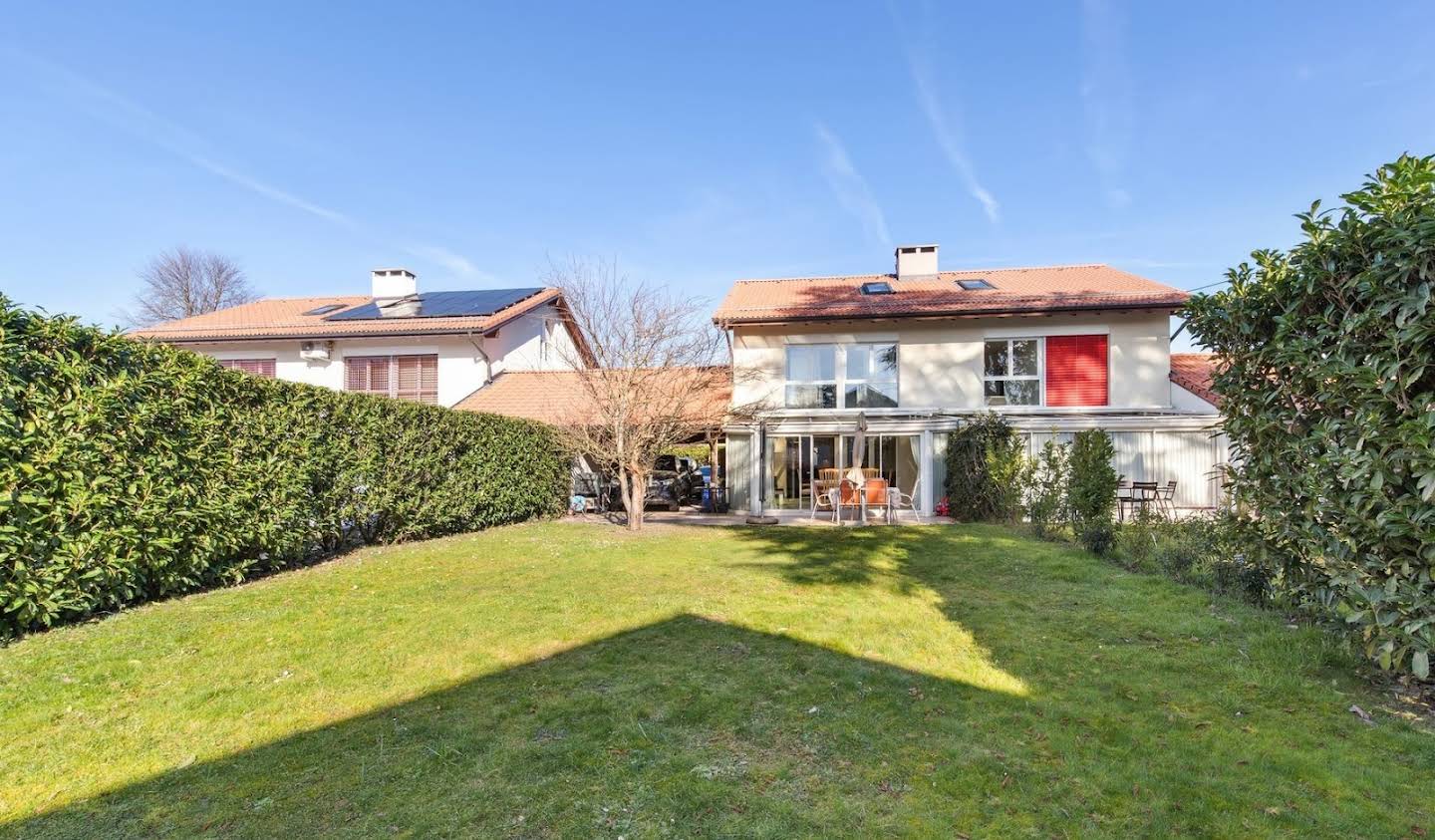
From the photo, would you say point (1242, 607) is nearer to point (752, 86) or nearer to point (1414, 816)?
point (1414, 816)

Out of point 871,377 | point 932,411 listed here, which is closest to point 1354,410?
point 932,411

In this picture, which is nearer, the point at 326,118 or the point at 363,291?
the point at 326,118

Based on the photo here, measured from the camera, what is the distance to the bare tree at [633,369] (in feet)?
47.5

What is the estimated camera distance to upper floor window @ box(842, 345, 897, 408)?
1955cm

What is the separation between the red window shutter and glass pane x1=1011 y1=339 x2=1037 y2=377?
0.55 m

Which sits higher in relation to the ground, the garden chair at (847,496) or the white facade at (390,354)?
the white facade at (390,354)

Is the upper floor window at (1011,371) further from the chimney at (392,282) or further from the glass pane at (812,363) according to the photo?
Result: the chimney at (392,282)

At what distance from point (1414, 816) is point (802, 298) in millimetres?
19017

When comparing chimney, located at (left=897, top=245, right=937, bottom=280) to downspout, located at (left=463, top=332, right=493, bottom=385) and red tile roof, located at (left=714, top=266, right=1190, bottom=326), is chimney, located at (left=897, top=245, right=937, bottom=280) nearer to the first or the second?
red tile roof, located at (left=714, top=266, right=1190, bottom=326)

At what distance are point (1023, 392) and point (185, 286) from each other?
55.2 metres

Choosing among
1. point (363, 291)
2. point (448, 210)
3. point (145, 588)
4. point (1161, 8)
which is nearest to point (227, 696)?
point (145, 588)

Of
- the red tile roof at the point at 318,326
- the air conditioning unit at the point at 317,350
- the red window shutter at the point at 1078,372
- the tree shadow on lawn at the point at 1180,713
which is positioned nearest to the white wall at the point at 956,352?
the red window shutter at the point at 1078,372

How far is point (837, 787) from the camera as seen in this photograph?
3164 mm

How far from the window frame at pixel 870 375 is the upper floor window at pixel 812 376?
28 centimetres
